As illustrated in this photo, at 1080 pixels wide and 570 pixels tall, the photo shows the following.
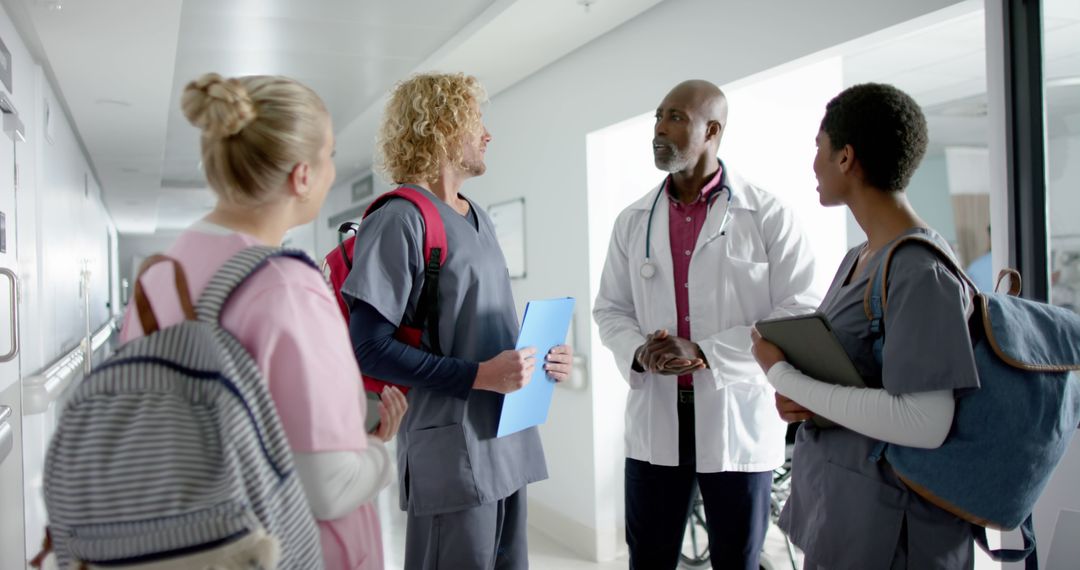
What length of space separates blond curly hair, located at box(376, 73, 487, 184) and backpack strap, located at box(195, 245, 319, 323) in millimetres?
903

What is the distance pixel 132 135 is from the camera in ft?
21.4

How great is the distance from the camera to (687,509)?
83.1 inches

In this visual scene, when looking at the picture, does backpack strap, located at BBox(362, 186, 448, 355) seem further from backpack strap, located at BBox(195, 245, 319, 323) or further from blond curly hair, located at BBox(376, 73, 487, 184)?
backpack strap, located at BBox(195, 245, 319, 323)

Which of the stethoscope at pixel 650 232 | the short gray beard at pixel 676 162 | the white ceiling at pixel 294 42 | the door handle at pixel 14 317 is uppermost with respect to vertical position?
the white ceiling at pixel 294 42

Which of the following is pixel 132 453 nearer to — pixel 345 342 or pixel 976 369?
pixel 345 342

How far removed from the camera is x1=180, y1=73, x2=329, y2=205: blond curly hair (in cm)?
96

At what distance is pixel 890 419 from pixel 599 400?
2.66 metres

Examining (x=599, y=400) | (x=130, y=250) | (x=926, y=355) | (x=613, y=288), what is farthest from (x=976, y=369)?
(x=130, y=250)

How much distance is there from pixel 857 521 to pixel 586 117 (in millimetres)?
2904

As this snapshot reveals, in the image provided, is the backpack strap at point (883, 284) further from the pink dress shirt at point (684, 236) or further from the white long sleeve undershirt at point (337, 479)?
the white long sleeve undershirt at point (337, 479)

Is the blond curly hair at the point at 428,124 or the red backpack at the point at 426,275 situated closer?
the red backpack at the point at 426,275

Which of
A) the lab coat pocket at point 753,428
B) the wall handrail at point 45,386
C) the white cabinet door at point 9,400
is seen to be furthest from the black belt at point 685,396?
the wall handrail at point 45,386

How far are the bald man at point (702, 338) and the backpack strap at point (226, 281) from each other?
1268 mm

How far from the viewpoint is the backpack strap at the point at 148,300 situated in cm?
89
